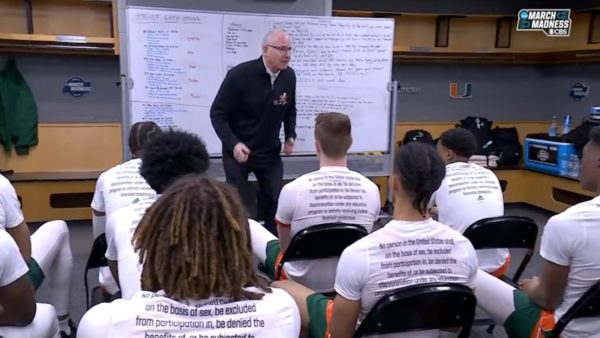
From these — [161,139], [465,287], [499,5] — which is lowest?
[465,287]

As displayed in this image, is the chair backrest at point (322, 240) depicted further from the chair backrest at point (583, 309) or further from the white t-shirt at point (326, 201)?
the chair backrest at point (583, 309)

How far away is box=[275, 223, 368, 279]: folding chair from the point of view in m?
1.86

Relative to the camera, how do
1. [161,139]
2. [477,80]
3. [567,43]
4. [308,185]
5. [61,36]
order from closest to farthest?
1. [161,139]
2. [308,185]
3. [61,36]
4. [567,43]
5. [477,80]

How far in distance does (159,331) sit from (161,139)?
845 mm

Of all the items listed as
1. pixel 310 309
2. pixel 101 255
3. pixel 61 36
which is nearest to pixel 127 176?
pixel 101 255

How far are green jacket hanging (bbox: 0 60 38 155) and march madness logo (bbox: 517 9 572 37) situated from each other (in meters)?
4.65

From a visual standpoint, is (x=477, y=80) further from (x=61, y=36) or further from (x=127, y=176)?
(x=127, y=176)

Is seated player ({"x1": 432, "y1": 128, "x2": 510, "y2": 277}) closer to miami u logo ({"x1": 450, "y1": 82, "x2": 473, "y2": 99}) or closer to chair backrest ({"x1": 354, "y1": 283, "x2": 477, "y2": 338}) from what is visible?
chair backrest ({"x1": 354, "y1": 283, "x2": 477, "y2": 338})

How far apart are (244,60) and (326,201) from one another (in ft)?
6.32

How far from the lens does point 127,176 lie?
2.10m

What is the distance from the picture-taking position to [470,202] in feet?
7.42

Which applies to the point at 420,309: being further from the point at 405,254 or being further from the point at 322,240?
the point at 322,240

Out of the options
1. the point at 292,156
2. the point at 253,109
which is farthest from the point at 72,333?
the point at 292,156

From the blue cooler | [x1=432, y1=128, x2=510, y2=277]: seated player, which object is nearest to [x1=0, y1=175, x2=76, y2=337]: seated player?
[x1=432, y1=128, x2=510, y2=277]: seated player
